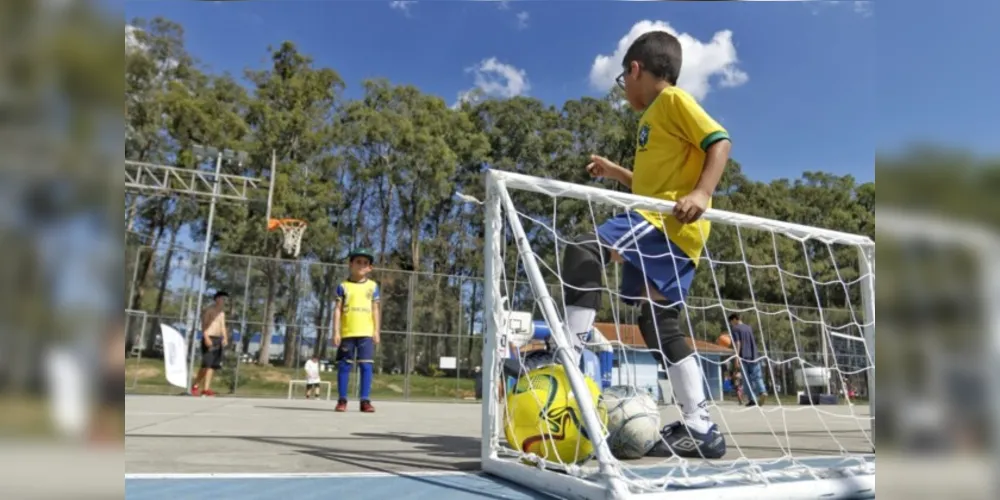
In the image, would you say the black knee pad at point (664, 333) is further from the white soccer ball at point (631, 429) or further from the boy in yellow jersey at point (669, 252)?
the white soccer ball at point (631, 429)

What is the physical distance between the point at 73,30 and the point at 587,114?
29940 mm

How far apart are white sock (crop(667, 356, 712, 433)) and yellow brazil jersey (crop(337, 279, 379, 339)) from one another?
370 cm

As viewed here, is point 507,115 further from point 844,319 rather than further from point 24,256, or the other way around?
point 24,256

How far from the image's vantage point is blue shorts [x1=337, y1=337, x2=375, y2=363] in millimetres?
5723

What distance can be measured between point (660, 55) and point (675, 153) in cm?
53

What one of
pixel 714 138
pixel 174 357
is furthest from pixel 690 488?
pixel 174 357

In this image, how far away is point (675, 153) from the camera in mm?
2861

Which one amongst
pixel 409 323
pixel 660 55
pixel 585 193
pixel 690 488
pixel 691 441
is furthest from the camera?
pixel 409 323

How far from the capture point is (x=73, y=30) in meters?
0.84

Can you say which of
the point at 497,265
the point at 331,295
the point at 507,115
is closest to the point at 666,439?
the point at 497,265

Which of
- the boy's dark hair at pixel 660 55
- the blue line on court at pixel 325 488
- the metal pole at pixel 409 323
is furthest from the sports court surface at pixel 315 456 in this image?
the metal pole at pixel 409 323

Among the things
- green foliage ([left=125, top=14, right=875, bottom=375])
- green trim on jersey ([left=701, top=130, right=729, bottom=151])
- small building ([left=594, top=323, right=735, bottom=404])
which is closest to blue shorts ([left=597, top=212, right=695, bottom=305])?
small building ([left=594, top=323, right=735, bottom=404])

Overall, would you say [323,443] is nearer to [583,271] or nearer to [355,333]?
[583,271]

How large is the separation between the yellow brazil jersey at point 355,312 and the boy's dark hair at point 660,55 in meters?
3.62
